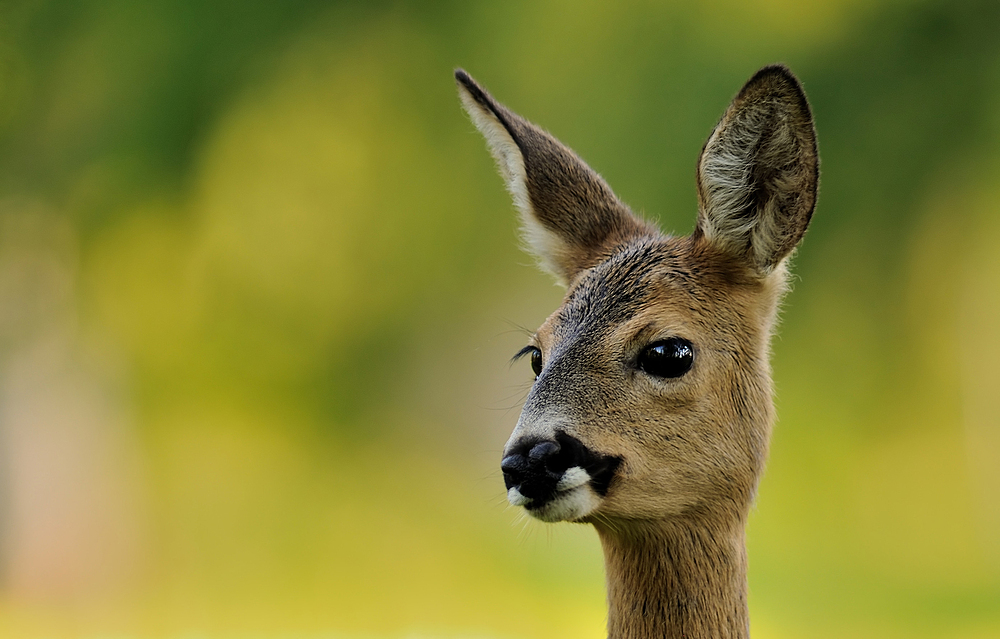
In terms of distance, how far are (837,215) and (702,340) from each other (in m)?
2.46

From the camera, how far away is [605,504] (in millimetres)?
1309

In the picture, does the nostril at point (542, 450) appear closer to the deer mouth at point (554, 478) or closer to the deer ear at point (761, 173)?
the deer mouth at point (554, 478)

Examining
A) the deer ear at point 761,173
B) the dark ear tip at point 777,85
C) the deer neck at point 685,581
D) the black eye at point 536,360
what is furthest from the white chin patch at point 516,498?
the dark ear tip at point 777,85

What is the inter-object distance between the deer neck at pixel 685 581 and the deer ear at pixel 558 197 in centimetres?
48

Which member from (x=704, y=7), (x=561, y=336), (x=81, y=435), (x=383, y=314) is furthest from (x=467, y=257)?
(x=561, y=336)

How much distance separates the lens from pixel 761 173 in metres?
1.48

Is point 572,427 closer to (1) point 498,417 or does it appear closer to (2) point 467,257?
(1) point 498,417

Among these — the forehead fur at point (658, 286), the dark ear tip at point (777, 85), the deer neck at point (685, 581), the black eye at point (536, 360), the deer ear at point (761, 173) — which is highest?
the dark ear tip at point (777, 85)

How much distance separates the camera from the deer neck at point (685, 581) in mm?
1392

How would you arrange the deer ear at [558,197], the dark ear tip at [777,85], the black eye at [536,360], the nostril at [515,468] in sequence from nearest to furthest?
the nostril at [515,468] < the dark ear tip at [777,85] < the black eye at [536,360] < the deer ear at [558,197]

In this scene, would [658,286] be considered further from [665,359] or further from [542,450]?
[542,450]

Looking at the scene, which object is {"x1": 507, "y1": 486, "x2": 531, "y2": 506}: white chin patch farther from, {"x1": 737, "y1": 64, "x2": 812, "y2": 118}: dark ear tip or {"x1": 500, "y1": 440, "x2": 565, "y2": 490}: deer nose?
{"x1": 737, "y1": 64, "x2": 812, "y2": 118}: dark ear tip

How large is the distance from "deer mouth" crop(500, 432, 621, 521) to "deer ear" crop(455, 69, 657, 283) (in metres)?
0.46

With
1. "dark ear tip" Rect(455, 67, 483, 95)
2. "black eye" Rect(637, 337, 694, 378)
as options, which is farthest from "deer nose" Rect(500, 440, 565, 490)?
"dark ear tip" Rect(455, 67, 483, 95)
